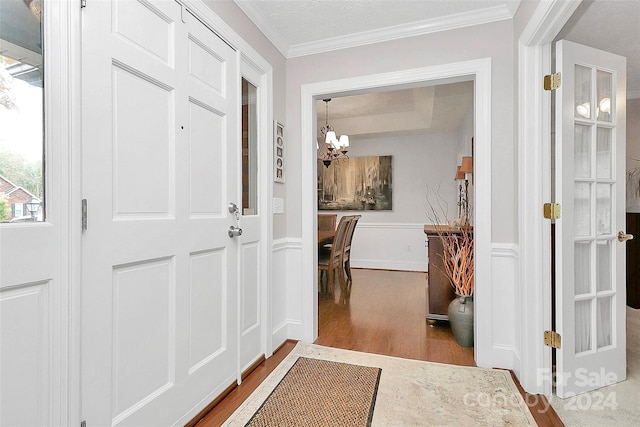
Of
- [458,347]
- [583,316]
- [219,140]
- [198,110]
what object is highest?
[198,110]

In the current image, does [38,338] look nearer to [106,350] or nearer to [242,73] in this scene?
[106,350]

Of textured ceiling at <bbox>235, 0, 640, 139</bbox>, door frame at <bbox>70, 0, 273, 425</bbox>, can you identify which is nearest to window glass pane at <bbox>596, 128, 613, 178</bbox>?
textured ceiling at <bbox>235, 0, 640, 139</bbox>

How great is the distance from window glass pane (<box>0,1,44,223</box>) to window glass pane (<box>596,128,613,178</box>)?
2630 mm

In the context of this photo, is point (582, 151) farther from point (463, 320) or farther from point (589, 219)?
point (463, 320)

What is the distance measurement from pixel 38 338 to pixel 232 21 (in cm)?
184

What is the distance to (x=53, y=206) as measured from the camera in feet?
3.28

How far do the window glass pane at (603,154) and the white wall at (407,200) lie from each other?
3.58 m

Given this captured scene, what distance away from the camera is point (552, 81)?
1772mm

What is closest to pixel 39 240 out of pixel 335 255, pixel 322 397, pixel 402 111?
pixel 322 397

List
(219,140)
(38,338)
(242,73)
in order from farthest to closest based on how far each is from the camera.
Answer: (242,73) < (219,140) < (38,338)

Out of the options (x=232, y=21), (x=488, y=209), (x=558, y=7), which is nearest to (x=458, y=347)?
(x=488, y=209)

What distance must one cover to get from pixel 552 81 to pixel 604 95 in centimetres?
38

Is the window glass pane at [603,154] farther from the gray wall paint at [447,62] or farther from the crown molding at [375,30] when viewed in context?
the crown molding at [375,30]

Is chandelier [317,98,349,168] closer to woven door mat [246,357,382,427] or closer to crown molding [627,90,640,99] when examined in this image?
woven door mat [246,357,382,427]
